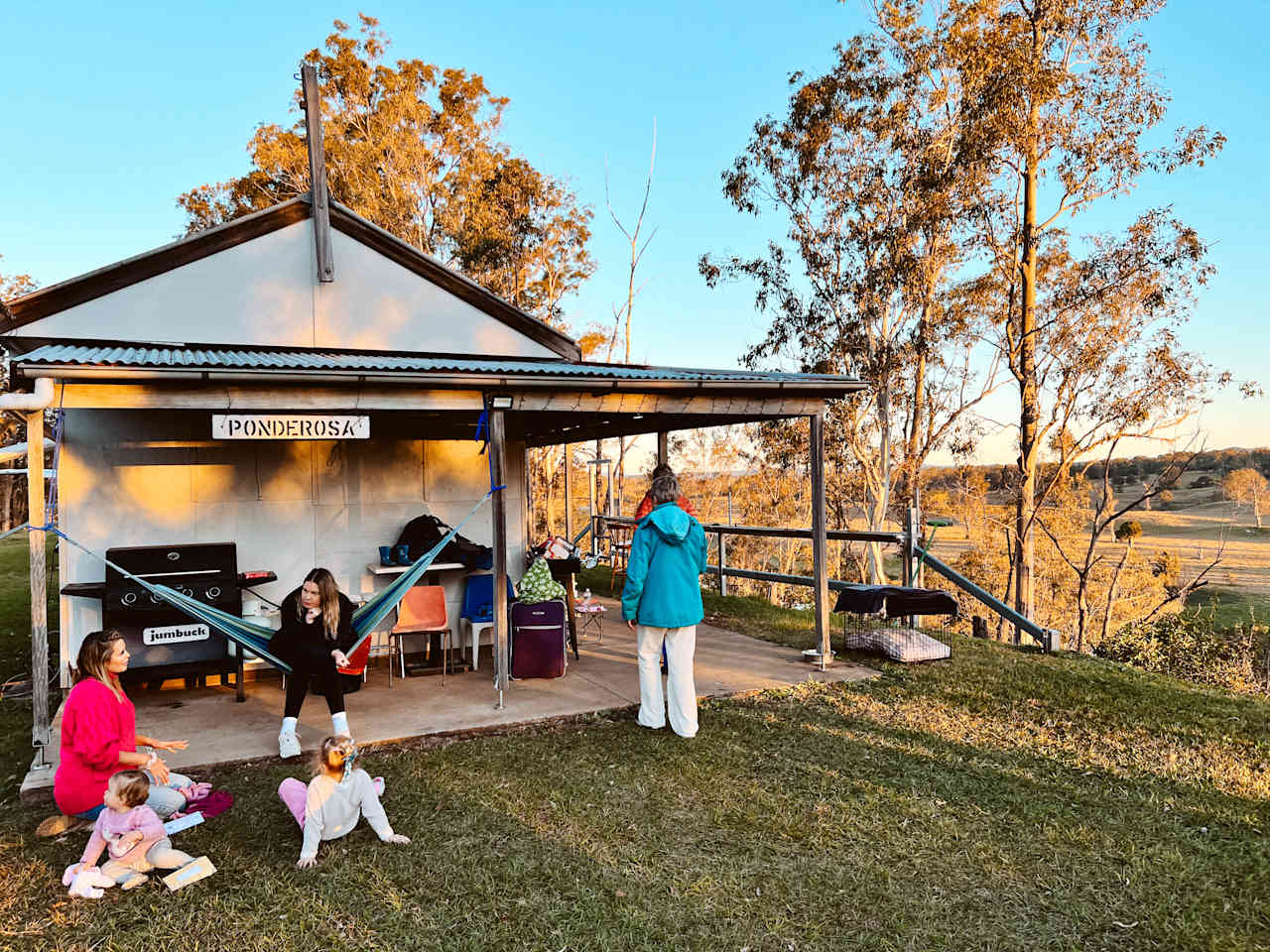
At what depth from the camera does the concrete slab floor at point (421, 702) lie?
5.09 m

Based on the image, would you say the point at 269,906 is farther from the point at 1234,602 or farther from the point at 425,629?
the point at 1234,602

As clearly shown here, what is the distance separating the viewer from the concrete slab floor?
5.09 m

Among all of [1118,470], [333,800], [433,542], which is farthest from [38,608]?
[1118,470]

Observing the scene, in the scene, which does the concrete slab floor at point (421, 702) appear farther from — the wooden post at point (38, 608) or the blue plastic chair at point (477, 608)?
the blue plastic chair at point (477, 608)

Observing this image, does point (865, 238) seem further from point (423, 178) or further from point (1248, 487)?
point (1248, 487)

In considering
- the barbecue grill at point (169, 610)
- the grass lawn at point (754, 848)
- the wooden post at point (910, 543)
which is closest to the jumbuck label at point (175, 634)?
the barbecue grill at point (169, 610)

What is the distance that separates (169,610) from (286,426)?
2032 mm

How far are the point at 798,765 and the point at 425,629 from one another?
3344mm

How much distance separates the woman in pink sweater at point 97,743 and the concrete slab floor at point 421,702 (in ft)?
2.65

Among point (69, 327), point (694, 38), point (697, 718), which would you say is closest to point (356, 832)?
point (697, 718)

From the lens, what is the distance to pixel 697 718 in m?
5.43

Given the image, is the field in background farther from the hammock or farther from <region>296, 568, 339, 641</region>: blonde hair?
<region>296, 568, 339, 641</region>: blonde hair

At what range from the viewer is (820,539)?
689 centimetres

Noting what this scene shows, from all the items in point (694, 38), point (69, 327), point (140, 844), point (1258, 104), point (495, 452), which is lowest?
point (140, 844)
